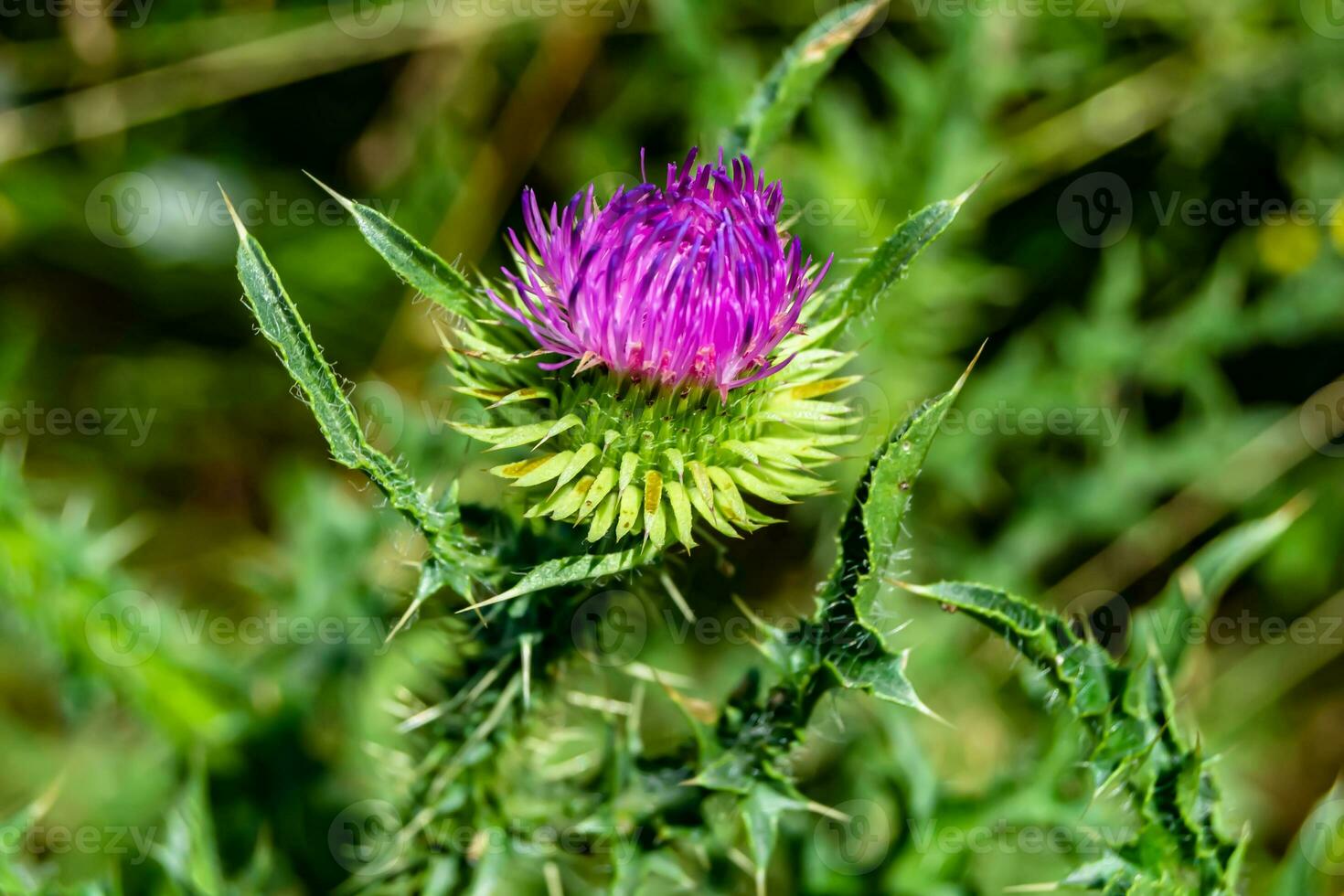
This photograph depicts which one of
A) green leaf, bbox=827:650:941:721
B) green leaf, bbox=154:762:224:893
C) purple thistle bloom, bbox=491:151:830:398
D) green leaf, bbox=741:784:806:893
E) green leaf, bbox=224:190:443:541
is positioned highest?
purple thistle bloom, bbox=491:151:830:398

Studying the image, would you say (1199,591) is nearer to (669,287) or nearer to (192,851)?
(669,287)

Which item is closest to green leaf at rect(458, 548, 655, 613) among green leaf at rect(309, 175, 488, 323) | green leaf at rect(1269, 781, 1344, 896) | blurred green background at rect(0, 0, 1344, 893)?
green leaf at rect(309, 175, 488, 323)

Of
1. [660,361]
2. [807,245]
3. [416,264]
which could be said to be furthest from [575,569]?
[807,245]

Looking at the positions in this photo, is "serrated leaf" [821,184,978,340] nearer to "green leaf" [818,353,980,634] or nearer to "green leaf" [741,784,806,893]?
"green leaf" [818,353,980,634]

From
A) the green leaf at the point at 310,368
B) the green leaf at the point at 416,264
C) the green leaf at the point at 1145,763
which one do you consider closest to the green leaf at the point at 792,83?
the green leaf at the point at 416,264

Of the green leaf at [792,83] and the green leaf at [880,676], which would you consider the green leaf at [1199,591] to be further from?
the green leaf at [792,83]

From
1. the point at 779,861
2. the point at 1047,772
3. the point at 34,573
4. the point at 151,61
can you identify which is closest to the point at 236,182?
the point at 151,61

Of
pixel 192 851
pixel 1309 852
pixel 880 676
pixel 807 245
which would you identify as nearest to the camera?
pixel 880 676
